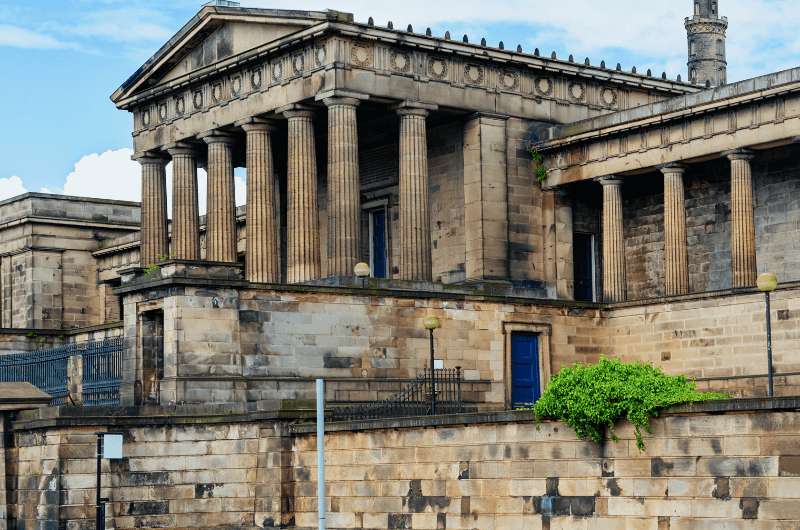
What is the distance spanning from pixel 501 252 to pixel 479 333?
7410 millimetres

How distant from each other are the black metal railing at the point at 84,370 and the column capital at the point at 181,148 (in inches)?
478

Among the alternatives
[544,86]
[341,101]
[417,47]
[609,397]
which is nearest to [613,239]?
[544,86]

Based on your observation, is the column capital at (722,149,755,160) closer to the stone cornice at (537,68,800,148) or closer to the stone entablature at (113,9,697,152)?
the stone cornice at (537,68,800,148)

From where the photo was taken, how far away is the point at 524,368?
52438mm

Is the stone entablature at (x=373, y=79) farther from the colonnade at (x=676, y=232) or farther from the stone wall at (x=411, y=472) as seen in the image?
the stone wall at (x=411, y=472)

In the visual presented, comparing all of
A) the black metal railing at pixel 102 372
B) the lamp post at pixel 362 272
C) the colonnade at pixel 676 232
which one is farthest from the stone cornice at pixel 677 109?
the black metal railing at pixel 102 372

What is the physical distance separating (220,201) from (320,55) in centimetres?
755

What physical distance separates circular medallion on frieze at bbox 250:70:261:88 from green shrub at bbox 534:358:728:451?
28.5m

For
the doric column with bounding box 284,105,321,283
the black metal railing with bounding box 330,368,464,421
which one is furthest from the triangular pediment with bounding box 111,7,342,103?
the black metal railing with bounding box 330,368,464,421

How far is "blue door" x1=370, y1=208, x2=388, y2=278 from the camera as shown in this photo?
62566 mm

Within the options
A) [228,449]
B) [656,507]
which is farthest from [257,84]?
[656,507]

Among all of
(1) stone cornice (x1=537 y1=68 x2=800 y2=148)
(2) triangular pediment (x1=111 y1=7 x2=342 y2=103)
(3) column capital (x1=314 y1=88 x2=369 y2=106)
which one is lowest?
(1) stone cornice (x1=537 y1=68 x2=800 y2=148)

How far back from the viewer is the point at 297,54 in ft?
187

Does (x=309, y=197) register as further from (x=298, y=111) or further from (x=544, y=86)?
(x=544, y=86)
